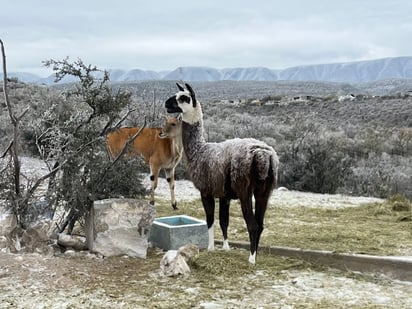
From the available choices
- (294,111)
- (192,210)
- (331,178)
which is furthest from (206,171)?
(294,111)

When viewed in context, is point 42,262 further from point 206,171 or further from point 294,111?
point 294,111

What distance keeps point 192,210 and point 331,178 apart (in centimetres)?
630

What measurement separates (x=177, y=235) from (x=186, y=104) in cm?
178

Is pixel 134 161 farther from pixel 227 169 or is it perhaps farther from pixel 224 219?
pixel 227 169

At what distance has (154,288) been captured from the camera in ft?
21.6

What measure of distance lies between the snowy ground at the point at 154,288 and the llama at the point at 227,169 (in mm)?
841

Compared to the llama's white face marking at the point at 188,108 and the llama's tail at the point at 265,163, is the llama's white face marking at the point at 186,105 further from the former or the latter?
the llama's tail at the point at 265,163

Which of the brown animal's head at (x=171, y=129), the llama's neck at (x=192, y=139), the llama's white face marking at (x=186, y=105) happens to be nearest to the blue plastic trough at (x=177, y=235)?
the llama's neck at (x=192, y=139)

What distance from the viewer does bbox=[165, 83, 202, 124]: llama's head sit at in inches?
320

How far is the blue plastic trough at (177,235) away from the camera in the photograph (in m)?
8.27

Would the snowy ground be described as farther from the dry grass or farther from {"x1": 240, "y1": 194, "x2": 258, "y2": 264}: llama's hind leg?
the dry grass

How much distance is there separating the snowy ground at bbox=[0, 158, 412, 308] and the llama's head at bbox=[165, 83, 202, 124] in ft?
6.88

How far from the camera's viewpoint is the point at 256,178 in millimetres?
7336

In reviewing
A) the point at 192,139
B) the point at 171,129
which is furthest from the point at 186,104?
the point at 171,129
